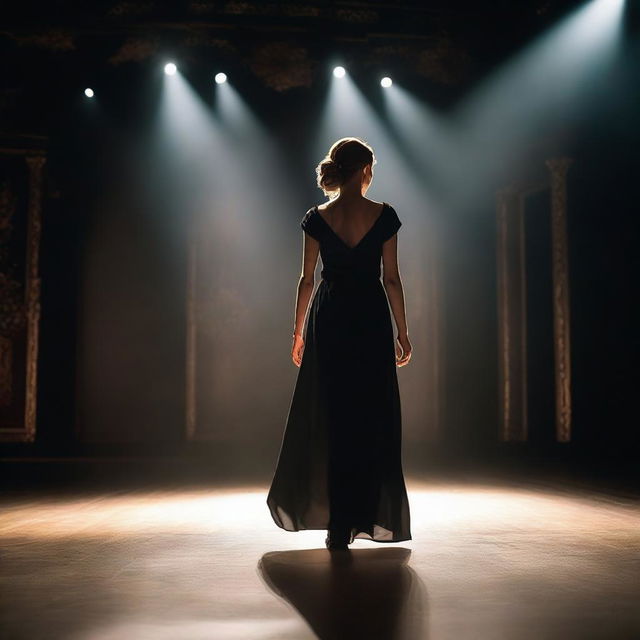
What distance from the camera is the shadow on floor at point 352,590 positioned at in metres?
1.70

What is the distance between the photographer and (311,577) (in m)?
2.22

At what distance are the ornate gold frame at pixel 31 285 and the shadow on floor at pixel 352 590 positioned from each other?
18.1ft

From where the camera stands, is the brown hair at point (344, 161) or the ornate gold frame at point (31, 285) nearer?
the brown hair at point (344, 161)

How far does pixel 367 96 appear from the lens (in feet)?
25.7

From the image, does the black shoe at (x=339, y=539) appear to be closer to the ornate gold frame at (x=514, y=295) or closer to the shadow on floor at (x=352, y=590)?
the shadow on floor at (x=352, y=590)

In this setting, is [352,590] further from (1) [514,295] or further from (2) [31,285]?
(2) [31,285]

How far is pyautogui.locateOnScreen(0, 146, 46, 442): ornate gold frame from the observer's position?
751cm

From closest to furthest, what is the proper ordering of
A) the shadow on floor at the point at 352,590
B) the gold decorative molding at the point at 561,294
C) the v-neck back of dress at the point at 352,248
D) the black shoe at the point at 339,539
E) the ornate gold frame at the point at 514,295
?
the shadow on floor at the point at 352,590 → the black shoe at the point at 339,539 → the v-neck back of dress at the point at 352,248 → the gold decorative molding at the point at 561,294 → the ornate gold frame at the point at 514,295

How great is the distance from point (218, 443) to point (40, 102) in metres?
3.70

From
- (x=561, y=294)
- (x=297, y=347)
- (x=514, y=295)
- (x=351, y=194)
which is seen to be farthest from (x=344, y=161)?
(x=514, y=295)

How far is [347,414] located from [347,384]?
0.34ft

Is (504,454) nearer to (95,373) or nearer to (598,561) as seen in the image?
(95,373)

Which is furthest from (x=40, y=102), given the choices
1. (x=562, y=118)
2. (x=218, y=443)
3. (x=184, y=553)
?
(x=184, y=553)

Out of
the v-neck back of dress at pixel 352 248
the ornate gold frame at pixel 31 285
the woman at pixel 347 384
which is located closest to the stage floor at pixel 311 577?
the woman at pixel 347 384
